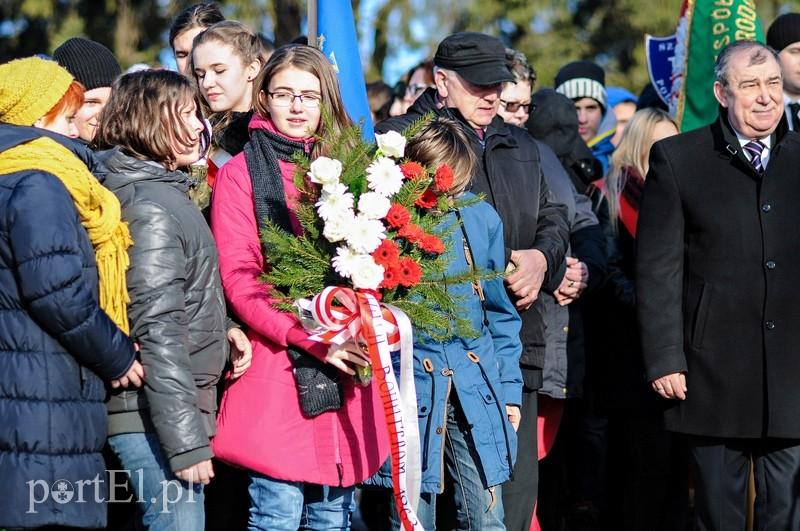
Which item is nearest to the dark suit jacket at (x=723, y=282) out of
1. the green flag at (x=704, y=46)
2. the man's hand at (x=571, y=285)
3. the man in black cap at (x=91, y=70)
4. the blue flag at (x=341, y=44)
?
the man's hand at (x=571, y=285)

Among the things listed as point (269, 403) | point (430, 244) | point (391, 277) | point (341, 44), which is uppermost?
point (341, 44)

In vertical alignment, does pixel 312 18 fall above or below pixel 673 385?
above

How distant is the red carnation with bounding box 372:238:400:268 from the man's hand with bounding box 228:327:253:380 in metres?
0.66

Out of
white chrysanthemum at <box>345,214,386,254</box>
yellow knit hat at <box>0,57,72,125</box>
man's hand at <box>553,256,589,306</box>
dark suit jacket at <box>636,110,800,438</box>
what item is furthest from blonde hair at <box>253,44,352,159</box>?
man's hand at <box>553,256,589,306</box>

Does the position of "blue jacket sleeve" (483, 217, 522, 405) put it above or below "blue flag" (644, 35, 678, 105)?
below

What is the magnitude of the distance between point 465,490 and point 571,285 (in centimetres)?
146

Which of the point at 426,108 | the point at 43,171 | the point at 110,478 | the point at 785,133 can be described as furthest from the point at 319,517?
the point at 785,133

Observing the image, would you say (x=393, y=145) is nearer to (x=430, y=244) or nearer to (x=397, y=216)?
(x=397, y=216)

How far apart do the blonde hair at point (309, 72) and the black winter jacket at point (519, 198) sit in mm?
796

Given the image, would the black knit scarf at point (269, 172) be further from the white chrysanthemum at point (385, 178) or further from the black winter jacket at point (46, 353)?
the black winter jacket at point (46, 353)

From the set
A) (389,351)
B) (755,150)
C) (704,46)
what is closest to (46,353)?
(389,351)

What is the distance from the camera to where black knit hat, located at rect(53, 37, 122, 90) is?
5.56 meters

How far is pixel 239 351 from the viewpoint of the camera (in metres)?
4.36

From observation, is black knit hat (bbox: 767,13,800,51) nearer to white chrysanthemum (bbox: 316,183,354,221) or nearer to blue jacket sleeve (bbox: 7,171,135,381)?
white chrysanthemum (bbox: 316,183,354,221)
